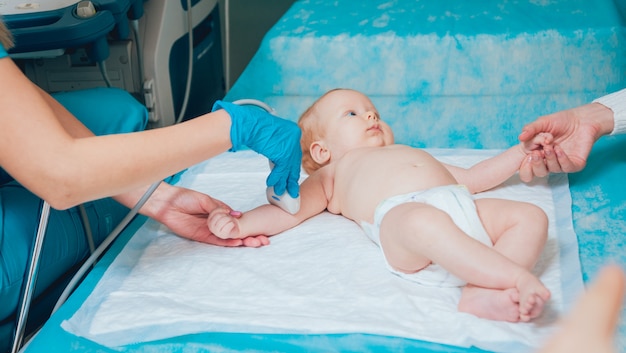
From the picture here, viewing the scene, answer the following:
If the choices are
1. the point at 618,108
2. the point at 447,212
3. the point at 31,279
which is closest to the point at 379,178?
the point at 447,212

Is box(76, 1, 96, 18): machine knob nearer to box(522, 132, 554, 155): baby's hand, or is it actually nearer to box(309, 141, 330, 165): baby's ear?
box(309, 141, 330, 165): baby's ear

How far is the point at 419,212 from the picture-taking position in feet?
3.65

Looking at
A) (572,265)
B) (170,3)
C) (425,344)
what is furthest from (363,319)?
(170,3)

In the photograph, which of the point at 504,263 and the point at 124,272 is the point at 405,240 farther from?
the point at 124,272

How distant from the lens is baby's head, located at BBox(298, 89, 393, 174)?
5.18 feet

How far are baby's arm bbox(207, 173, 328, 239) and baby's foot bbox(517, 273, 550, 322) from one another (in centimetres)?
56

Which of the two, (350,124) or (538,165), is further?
(350,124)

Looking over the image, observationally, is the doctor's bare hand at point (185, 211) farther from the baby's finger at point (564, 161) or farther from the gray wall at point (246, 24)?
the gray wall at point (246, 24)

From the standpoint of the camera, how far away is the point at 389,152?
146 centimetres

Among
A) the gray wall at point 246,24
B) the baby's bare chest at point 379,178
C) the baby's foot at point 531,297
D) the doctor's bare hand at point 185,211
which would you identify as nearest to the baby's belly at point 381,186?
the baby's bare chest at point 379,178

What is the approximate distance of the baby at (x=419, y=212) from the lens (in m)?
1.03

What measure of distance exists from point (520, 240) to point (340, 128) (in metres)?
0.59

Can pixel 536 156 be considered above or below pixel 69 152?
below

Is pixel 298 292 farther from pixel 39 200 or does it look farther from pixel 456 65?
pixel 456 65
